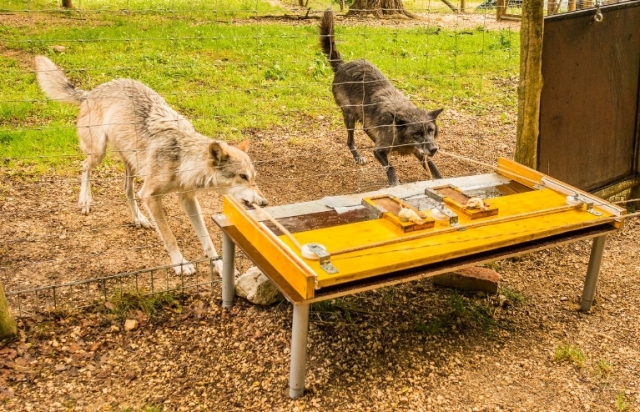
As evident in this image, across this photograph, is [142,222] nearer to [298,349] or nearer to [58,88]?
[58,88]

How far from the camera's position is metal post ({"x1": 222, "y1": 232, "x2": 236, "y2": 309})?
3948mm

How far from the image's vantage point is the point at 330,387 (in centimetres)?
338

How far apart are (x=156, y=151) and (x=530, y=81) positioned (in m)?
2.94

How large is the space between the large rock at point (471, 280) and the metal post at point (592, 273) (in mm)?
592

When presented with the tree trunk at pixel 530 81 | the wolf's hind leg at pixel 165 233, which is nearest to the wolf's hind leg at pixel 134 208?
the wolf's hind leg at pixel 165 233

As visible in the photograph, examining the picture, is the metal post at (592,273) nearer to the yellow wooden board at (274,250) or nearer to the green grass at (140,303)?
the yellow wooden board at (274,250)

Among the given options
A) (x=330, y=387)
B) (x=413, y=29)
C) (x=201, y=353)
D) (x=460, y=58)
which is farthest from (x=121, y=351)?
(x=413, y=29)

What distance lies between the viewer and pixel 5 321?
3.63 metres

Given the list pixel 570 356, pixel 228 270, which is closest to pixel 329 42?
pixel 228 270

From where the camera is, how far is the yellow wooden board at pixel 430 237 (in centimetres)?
315

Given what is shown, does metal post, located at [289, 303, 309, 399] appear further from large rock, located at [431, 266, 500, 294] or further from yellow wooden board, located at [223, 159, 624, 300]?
large rock, located at [431, 266, 500, 294]

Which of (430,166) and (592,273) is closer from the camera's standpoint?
(592,273)

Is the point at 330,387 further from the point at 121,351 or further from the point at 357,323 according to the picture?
the point at 121,351

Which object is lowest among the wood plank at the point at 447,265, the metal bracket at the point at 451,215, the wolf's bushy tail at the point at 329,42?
the wood plank at the point at 447,265
